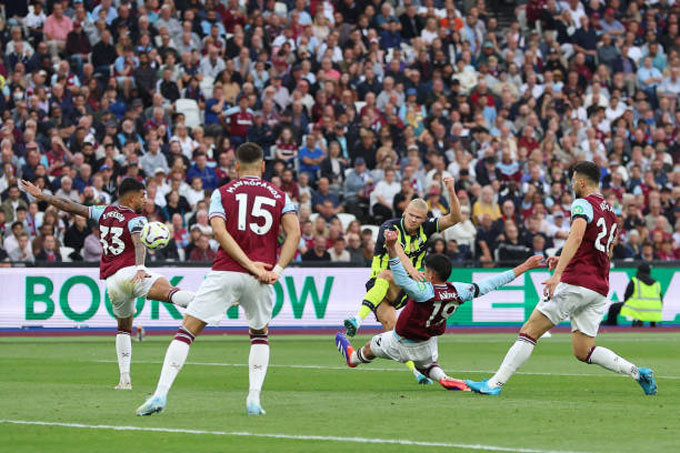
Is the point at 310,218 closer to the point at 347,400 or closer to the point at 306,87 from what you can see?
the point at 306,87

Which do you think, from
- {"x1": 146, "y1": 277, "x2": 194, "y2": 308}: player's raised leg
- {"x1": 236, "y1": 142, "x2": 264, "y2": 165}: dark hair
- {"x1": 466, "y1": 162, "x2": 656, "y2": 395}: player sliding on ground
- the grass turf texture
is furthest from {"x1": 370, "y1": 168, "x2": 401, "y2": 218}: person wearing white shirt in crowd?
{"x1": 236, "y1": 142, "x2": 264, "y2": 165}: dark hair

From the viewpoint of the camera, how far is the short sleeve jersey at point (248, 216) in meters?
10.5

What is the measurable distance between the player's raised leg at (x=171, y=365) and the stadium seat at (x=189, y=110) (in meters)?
18.4

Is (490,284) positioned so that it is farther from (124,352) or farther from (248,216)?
(124,352)

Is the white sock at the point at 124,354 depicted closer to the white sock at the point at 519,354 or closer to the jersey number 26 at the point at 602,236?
the white sock at the point at 519,354

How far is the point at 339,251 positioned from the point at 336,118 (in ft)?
14.6

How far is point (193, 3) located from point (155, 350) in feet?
41.5

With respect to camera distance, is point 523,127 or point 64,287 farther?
point 523,127

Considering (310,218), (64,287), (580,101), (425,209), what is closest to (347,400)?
(425,209)

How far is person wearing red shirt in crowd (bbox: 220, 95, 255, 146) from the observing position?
2838 cm

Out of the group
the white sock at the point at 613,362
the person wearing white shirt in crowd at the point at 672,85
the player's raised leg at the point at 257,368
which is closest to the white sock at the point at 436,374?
the white sock at the point at 613,362

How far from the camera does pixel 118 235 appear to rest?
14.1 metres

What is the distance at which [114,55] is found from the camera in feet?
93.2

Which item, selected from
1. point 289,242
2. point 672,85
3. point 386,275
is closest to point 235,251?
point 289,242
